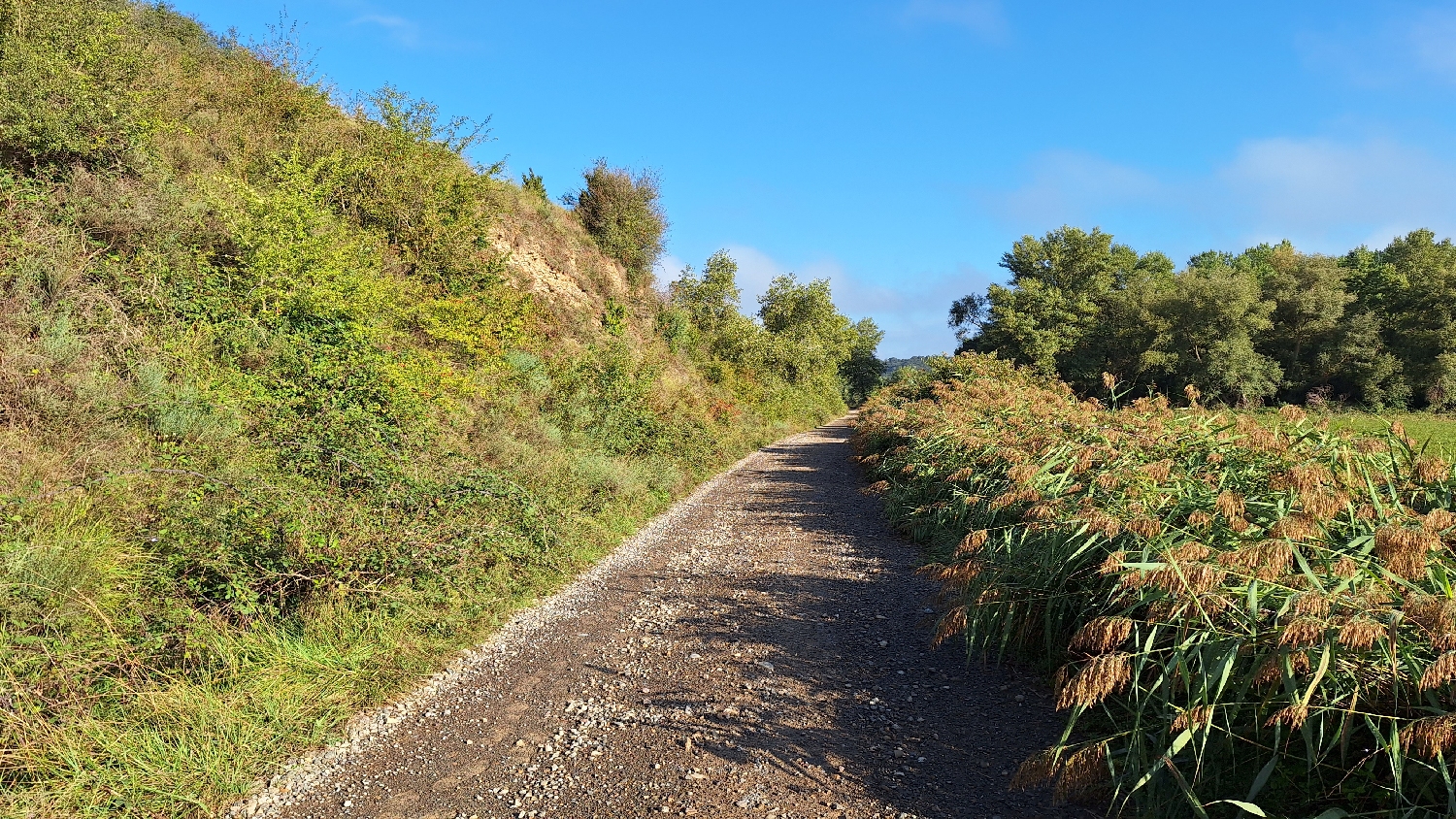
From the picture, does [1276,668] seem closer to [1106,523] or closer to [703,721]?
[1106,523]

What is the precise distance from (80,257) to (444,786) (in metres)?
7.18

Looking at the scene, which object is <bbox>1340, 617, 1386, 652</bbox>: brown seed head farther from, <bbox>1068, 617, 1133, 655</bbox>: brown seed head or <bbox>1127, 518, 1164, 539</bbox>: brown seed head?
<bbox>1127, 518, 1164, 539</bbox>: brown seed head

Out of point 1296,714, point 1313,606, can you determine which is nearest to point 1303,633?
point 1313,606

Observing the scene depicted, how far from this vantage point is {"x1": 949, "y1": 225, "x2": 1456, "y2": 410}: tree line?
99.5ft

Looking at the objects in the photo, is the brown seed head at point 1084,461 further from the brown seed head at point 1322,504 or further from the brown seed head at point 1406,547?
the brown seed head at point 1406,547

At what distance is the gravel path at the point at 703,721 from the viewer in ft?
11.6

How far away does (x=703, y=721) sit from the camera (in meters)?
4.32

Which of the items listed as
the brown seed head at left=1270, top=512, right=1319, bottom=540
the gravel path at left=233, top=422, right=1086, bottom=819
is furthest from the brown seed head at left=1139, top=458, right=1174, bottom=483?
the gravel path at left=233, top=422, right=1086, bottom=819

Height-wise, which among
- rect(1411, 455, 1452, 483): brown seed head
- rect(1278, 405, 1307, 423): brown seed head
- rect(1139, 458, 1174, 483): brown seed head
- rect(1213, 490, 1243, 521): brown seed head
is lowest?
rect(1213, 490, 1243, 521): brown seed head

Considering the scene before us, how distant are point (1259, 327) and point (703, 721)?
3818cm

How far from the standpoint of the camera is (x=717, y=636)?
5.82m

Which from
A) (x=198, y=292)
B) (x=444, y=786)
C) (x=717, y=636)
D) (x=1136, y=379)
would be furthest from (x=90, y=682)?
(x=1136, y=379)

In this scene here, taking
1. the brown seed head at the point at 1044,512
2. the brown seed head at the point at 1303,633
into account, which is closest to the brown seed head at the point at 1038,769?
the brown seed head at the point at 1303,633

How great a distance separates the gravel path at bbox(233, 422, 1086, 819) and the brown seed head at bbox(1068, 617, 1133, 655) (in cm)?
59
